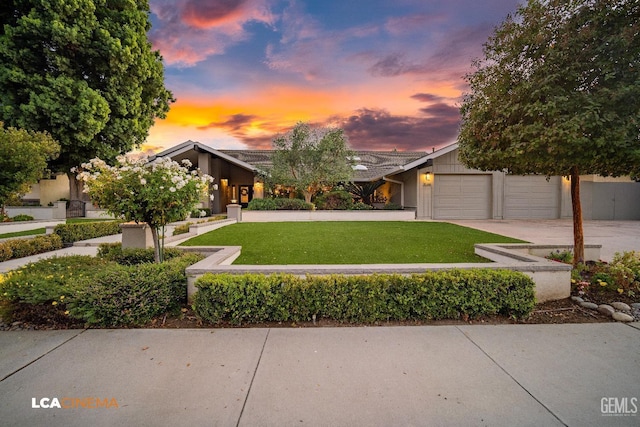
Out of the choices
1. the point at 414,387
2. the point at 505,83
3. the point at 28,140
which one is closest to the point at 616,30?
the point at 505,83

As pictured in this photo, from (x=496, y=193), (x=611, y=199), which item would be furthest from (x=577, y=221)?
(x=611, y=199)

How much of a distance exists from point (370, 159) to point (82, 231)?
1841cm

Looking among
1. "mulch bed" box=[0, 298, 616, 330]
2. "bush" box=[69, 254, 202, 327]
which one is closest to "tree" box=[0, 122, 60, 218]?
"mulch bed" box=[0, 298, 616, 330]

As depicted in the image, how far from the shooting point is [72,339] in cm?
299

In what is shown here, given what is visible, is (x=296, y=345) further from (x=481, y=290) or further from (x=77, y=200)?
(x=77, y=200)

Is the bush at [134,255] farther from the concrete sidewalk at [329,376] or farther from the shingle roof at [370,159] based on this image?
the shingle roof at [370,159]

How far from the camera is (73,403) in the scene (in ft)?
6.77

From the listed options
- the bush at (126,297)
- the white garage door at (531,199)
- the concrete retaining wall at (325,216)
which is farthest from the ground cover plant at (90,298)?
the white garage door at (531,199)

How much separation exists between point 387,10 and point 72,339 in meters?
11.1

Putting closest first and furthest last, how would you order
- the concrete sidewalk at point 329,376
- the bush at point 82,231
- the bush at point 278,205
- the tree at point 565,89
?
the concrete sidewalk at point 329,376 < the tree at point 565,89 < the bush at point 82,231 < the bush at point 278,205

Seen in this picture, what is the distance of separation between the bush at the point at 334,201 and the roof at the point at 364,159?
1865 millimetres

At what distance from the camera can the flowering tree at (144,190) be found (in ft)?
13.8

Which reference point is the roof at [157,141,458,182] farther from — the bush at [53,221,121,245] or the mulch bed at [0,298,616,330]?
the mulch bed at [0,298,616,330]

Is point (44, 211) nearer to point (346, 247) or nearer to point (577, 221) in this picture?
point (346, 247)
